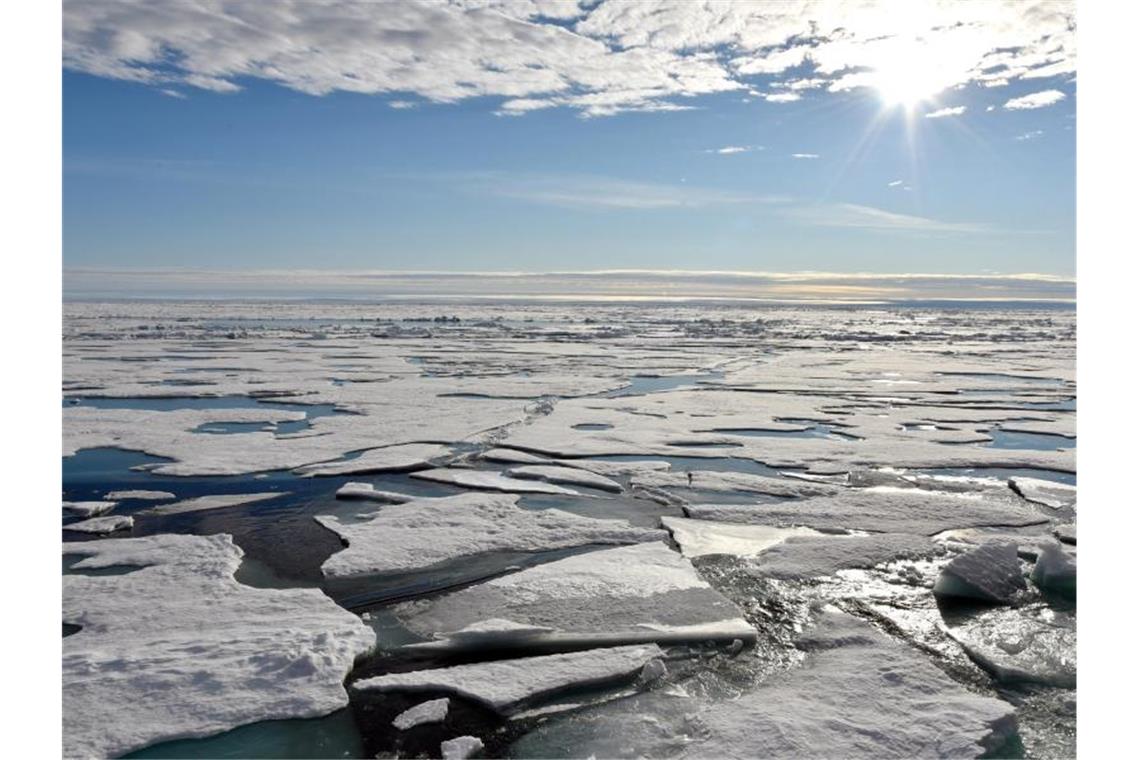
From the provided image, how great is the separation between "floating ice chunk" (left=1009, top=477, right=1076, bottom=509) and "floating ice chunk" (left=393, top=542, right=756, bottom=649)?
3.54 m

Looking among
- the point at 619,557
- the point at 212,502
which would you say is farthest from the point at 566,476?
the point at 212,502

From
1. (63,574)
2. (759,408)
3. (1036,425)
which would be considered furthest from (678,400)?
(63,574)

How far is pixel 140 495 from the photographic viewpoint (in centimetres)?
637

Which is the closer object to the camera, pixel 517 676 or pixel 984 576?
pixel 517 676

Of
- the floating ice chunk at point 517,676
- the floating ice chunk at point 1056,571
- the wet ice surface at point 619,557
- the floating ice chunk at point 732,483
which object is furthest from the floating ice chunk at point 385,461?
the floating ice chunk at point 1056,571

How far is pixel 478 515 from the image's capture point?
19.0 feet

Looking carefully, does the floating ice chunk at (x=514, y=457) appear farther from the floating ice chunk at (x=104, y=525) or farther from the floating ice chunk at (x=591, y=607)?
the floating ice chunk at (x=104, y=525)

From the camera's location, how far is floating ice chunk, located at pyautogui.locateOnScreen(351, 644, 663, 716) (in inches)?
130

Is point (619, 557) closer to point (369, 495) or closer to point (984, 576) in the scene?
point (984, 576)

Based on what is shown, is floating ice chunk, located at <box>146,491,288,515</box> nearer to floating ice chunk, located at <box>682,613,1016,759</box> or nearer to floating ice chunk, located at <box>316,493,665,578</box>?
floating ice chunk, located at <box>316,493,665,578</box>

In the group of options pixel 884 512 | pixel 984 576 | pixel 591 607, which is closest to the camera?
pixel 591 607

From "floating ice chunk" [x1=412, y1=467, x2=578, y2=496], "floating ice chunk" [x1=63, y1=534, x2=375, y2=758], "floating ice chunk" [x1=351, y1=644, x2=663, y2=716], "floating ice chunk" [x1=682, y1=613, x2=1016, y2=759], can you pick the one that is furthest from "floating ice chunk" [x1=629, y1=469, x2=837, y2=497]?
"floating ice chunk" [x1=63, y1=534, x2=375, y2=758]

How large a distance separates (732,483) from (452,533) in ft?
9.00

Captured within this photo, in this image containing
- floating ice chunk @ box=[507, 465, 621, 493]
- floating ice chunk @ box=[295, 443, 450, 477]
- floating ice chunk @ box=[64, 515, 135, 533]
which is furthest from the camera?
floating ice chunk @ box=[295, 443, 450, 477]
